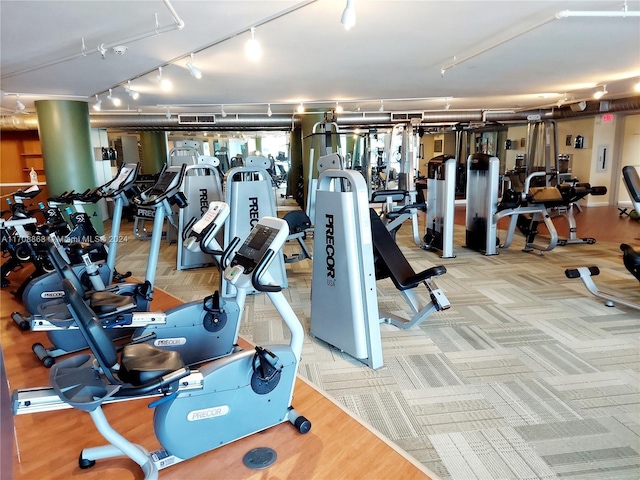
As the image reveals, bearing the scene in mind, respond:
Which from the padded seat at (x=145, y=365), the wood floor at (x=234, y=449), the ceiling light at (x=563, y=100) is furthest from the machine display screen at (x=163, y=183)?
the ceiling light at (x=563, y=100)

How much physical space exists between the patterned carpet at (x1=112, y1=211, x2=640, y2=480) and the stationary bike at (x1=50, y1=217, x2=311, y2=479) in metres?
0.57

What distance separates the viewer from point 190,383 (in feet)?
6.18

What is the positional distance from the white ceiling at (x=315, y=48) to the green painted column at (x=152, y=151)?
4.46m

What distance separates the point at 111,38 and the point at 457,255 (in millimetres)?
4832

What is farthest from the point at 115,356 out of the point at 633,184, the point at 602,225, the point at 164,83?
the point at 602,225

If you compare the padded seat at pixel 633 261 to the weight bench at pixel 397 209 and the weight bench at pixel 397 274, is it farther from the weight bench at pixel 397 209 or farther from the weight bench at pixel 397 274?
the weight bench at pixel 397 209

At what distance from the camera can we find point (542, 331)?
3.35 m

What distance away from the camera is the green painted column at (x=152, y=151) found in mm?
11859

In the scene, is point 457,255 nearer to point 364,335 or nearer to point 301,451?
point 364,335

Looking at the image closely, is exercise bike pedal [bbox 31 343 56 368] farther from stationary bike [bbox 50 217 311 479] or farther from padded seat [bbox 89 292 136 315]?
stationary bike [bbox 50 217 311 479]

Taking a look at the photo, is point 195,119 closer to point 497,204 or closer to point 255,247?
point 497,204

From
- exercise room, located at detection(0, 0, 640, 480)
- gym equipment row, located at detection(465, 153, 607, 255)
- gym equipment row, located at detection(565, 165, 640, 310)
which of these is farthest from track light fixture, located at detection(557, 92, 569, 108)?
gym equipment row, located at detection(565, 165, 640, 310)

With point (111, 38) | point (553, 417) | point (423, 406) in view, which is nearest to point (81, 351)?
point (423, 406)

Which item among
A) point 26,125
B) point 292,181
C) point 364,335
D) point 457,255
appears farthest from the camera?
point 292,181
